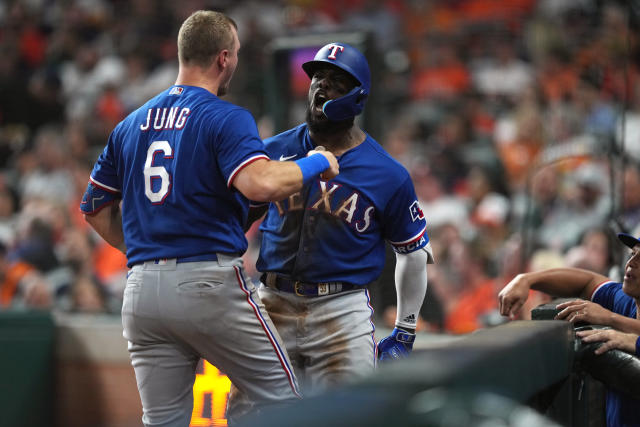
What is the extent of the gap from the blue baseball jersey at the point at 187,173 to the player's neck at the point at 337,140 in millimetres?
526

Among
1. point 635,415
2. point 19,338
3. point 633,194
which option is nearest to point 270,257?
point 635,415

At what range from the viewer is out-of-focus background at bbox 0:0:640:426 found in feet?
19.3

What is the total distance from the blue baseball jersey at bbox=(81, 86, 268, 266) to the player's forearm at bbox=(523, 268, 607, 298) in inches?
56.6

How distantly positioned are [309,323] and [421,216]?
595 mm

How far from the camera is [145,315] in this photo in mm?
2635

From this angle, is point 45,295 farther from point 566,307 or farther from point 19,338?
point 566,307

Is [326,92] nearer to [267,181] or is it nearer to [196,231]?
[267,181]

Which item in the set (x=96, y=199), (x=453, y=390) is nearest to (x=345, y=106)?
(x=96, y=199)

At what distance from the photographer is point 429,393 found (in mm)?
1517

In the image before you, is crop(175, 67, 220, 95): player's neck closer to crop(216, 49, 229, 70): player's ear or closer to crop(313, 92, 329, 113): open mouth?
crop(216, 49, 229, 70): player's ear

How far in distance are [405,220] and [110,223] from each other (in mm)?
1113

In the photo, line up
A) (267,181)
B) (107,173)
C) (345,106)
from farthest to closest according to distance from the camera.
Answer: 1. (345,106)
2. (107,173)
3. (267,181)

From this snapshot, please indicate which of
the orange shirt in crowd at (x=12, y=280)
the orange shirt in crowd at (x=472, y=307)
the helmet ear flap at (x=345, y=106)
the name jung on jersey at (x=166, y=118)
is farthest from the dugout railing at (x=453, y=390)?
the orange shirt in crowd at (x=12, y=280)

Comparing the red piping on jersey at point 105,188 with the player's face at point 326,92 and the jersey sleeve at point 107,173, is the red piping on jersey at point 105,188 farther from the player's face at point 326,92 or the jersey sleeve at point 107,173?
the player's face at point 326,92
